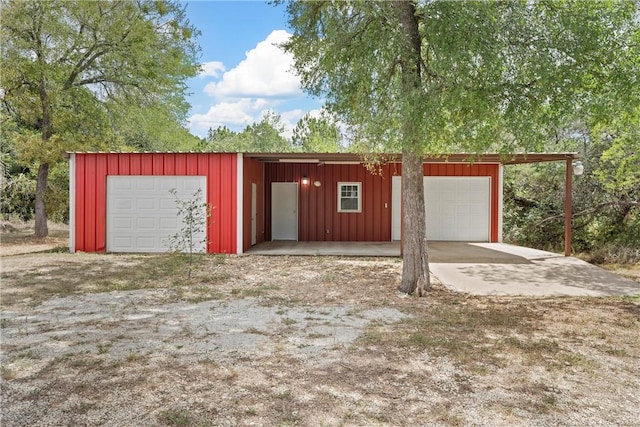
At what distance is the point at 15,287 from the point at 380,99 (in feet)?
18.9

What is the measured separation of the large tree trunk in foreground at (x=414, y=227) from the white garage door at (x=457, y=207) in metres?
6.34

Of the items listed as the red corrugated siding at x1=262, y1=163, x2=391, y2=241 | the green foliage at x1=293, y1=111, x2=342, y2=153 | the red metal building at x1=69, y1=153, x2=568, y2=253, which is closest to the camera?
the red metal building at x1=69, y1=153, x2=568, y2=253

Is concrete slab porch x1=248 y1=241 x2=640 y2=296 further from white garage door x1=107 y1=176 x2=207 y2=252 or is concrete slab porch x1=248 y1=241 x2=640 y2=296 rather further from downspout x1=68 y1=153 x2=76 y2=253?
downspout x1=68 y1=153 x2=76 y2=253

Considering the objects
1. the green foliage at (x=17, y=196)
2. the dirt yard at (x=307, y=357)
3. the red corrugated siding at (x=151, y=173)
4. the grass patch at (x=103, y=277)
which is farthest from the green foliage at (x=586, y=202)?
the green foliage at (x=17, y=196)

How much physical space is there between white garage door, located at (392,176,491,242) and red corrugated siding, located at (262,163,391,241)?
0.47m

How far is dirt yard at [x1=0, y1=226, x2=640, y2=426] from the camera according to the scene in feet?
→ 9.24

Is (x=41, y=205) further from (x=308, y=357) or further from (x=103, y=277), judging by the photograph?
(x=308, y=357)

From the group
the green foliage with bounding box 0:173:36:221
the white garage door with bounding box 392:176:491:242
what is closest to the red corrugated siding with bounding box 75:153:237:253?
the white garage door with bounding box 392:176:491:242

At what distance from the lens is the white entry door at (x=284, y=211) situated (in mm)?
13180

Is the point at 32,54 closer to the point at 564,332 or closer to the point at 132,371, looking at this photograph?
the point at 132,371

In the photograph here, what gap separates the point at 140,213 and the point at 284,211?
166 inches

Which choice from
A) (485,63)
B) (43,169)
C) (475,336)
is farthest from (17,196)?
(475,336)

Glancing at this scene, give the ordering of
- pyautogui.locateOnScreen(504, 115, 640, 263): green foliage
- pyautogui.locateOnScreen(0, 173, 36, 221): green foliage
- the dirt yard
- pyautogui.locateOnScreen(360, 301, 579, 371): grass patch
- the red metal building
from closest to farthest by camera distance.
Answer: the dirt yard, pyautogui.locateOnScreen(360, 301, 579, 371): grass patch, the red metal building, pyautogui.locateOnScreen(504, 115, 640, 263): green foliage, pyautogui.locateOnScreen(0, 173, 36, 221): green foliage

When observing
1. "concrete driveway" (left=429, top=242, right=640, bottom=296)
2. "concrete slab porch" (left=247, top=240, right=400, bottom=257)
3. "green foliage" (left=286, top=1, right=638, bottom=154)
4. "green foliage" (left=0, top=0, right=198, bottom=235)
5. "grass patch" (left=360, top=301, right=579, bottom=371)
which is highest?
"green foliage" (left=0, top=0, right=198, bottom=235)
